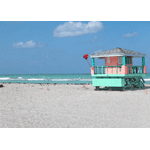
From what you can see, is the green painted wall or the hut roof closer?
the hut roof

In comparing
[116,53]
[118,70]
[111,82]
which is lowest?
[111,82]

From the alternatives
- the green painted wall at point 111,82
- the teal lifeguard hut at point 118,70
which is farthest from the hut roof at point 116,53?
the green painted wall at point 111,82

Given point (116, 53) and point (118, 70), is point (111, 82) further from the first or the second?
point (116, 53)

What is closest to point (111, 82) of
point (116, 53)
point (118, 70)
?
point (118, 70)

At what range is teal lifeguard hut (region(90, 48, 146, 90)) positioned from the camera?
59.3 ft

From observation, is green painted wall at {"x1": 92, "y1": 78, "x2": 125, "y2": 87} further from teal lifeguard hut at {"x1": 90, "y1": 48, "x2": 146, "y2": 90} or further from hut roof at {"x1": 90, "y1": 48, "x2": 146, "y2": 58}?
hut roof at {"x1": 90, "y1": 48, "x2": 146, "y2": 58}

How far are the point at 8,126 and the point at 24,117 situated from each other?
1394 millimetres

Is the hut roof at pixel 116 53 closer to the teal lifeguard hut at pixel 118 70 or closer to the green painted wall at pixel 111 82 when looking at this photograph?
the teal lifeguard hut at pixel 118 70

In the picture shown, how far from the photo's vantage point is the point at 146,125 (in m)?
6.70

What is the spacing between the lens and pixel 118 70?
18438 millimetres

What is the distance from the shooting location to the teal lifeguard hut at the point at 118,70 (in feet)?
59.3

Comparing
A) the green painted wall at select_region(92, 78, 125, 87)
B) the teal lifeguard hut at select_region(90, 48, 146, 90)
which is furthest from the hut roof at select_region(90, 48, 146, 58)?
the green painted wall at select_region(92, 78, 125, 87)
